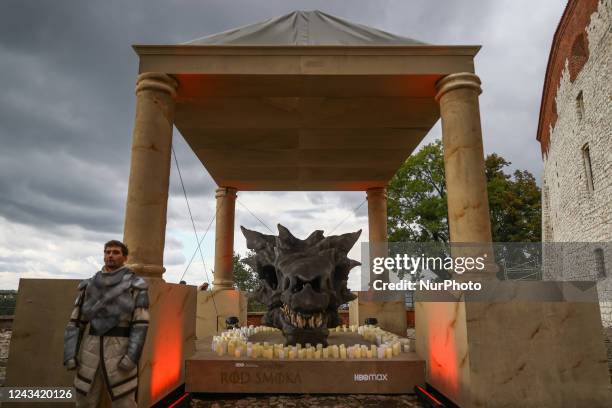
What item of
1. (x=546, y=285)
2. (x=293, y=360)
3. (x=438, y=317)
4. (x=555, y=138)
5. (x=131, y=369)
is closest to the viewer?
(x=131, y=369)

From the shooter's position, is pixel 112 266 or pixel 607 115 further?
pixel 607 115

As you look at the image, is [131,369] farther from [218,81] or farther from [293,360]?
[218,81]

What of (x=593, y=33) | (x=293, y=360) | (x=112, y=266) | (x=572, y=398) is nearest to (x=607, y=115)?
(x=593, y=33)

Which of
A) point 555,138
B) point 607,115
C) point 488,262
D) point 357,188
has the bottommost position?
point 488,262

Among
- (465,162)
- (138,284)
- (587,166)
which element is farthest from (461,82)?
(587,166)

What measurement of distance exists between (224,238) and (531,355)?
30.5 feet

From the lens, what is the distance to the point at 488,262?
16.9 ft

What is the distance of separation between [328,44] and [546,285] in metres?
4.78

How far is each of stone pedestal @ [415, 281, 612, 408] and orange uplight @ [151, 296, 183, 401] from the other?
3583 mm

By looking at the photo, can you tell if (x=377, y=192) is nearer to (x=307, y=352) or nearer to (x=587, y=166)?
(x=307, y=352)

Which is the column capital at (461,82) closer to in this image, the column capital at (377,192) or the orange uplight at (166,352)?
the orange uplight at (166,352)

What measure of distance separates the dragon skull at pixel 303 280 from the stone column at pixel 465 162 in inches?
84.6

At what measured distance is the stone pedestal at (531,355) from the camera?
13.2ft

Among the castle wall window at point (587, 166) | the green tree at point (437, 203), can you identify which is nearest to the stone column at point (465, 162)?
the castle wall window at point (587, 166)
